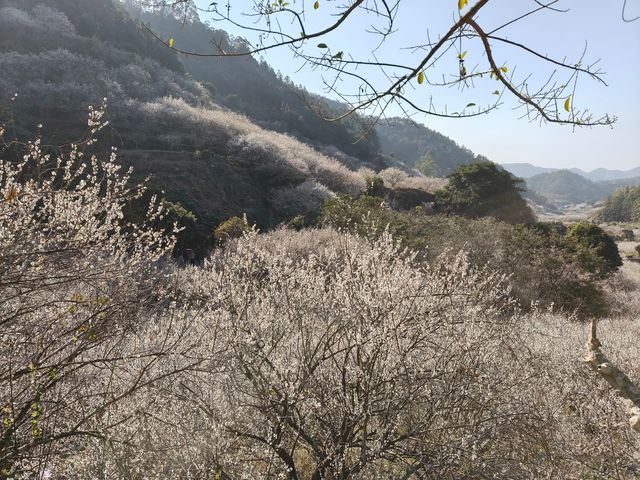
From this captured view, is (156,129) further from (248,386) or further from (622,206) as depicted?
(622,206)

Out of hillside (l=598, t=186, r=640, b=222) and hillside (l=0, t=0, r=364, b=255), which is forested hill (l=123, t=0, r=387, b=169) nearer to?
hillside (l=0, t=0, r=364, b=255)

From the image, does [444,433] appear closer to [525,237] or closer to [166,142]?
[525,237]

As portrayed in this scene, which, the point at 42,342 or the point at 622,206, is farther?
the point at 622,206

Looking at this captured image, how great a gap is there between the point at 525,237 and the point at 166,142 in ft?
62.0

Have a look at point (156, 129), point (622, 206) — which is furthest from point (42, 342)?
point (622, 206)

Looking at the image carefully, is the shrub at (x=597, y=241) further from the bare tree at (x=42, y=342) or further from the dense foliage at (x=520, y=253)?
the bare tree at (x=42, y=342)

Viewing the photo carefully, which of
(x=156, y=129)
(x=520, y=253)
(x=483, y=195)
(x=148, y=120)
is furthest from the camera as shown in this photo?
(x=148, y=120)

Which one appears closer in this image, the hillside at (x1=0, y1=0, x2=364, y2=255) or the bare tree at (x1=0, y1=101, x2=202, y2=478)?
the bare tree at (x1=0, y1=101, x2=202, y2=478)

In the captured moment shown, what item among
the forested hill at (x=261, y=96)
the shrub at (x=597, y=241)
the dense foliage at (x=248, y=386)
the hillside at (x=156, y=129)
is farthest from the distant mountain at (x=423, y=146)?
the dense foliage at (x=248, y=386)

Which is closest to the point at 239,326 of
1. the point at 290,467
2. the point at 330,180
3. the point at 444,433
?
the point at 290,467

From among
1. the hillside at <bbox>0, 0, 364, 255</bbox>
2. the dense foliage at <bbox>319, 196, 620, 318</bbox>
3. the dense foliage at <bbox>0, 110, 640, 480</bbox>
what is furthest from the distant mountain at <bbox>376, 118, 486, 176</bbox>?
the dense foliage at <bbox>0, 110, 640, 480</bbox>

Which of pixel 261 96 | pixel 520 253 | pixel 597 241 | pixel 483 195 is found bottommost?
pixel 520 253

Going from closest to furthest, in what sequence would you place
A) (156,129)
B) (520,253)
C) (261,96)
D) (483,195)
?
1. (520,253)
2. (483,195)
3. (156,129)
4. (261,96)

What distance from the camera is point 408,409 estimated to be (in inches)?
130
